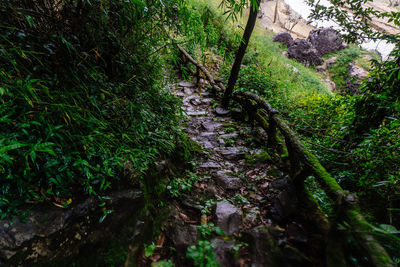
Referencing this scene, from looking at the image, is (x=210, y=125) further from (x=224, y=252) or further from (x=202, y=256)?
(x=202, y=256)

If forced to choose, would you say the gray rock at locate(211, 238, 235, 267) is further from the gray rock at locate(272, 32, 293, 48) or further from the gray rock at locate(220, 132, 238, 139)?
the gray rock at locate(272, 32, 293, 48)

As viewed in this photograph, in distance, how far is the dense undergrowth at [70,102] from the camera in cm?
147

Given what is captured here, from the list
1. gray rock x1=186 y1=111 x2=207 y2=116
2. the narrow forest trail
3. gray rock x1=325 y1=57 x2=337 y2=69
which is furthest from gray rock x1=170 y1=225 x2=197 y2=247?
gray rock x1=325 y1=57 x2=337 y2=69

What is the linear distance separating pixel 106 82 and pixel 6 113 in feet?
3.73

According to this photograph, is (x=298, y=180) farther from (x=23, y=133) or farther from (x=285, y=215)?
(x=23, y=133)

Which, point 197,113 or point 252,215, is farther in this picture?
point 197,113

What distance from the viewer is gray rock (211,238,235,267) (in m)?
1.92

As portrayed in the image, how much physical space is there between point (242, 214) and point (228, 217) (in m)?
0.24

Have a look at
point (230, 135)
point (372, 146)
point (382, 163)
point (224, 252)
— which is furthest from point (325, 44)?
point (224, 252)

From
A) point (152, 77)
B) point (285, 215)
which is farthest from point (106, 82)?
point (285, 215)

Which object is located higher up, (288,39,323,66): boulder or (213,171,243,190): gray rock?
(288,39,323,66): boulder

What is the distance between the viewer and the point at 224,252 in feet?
6.57

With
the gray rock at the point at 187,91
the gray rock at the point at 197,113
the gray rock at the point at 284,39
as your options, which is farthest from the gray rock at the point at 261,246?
the gray rock at the point at 284,39

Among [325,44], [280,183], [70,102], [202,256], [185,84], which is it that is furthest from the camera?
[325,44]
